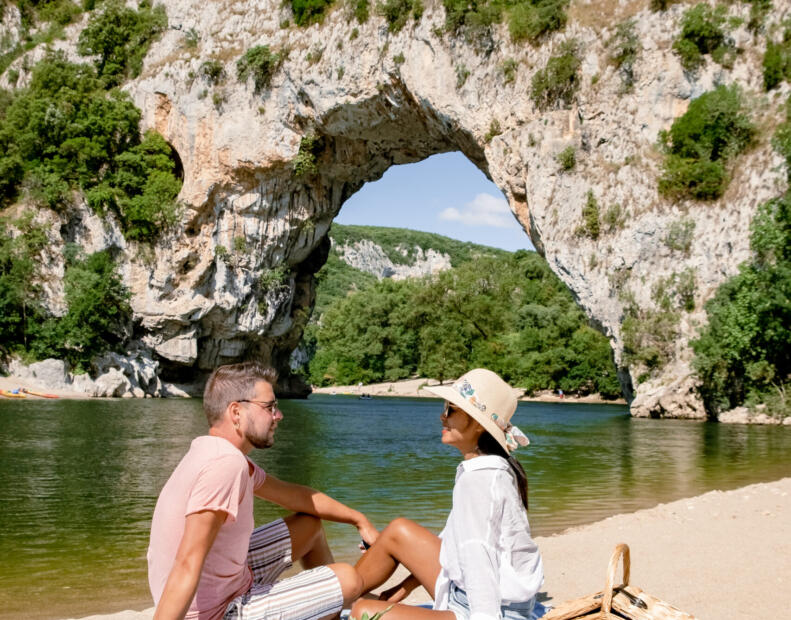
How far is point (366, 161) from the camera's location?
3497 centimetres

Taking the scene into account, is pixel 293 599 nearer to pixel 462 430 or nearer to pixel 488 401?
pixel 462 430

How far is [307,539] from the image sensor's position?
352cm

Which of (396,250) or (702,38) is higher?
(396,250)

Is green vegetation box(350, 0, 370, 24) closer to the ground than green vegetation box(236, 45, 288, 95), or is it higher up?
higher up

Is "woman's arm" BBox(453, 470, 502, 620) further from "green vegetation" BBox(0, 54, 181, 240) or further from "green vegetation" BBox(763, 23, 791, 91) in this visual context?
"green vegetation" BBox(0, 54, 181, 240)

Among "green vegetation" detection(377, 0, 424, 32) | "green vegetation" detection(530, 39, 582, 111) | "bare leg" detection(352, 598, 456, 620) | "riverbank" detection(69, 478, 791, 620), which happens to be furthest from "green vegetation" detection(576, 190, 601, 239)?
"bare leg" detection(352, 598, 456, 620)

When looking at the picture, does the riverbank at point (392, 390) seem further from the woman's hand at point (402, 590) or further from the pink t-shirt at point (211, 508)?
the pink t-shirt at point (211, 508)

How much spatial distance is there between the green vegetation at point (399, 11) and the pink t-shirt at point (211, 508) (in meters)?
28.4

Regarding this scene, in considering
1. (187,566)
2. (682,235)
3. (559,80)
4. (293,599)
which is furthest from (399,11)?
(187,566)

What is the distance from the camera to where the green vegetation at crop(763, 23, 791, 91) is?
23.3 meters

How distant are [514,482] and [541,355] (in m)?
48.0

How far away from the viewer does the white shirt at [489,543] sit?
2.52 metres

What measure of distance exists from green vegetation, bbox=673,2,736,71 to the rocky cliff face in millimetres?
365

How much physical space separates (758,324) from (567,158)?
8.71m
